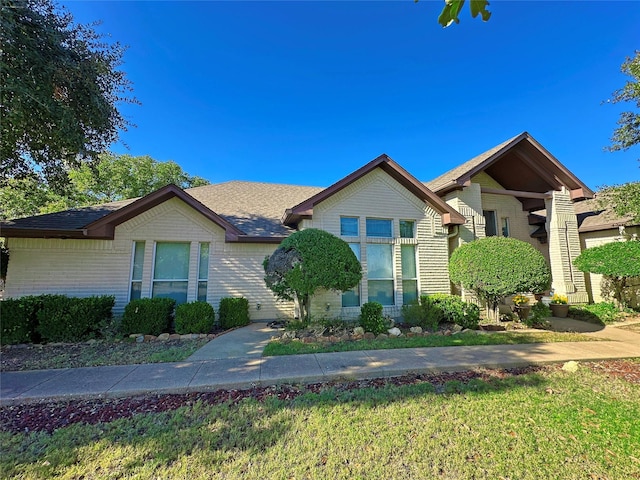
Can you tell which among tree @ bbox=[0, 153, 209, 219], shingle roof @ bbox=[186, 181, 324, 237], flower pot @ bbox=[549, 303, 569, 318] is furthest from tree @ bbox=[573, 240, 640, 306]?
tree @ bbox=[0, 153, 209, 219]

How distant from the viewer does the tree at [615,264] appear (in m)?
9.60

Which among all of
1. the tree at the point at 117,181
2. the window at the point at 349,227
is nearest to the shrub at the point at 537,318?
the window at the point at 349,227

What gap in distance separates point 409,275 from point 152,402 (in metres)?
8.23

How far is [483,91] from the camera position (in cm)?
1295

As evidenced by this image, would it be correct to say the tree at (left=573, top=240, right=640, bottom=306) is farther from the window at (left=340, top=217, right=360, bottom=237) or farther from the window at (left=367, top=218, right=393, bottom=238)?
the window at (left=340, top=217, right=360, bottom=237)

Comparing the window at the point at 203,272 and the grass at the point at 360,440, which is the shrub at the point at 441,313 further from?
the window at the point at 203,272

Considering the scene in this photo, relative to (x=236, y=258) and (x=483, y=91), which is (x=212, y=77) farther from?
(x=483, y=91)

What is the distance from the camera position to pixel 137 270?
8.95 metres

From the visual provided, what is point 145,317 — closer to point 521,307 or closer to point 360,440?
point 360,440

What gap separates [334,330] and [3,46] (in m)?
10.3

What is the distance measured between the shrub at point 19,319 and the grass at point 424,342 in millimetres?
6302

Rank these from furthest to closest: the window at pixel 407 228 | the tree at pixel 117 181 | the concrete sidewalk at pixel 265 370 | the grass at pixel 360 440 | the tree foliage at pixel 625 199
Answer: the tree at pixel 117 181
the window at pixel 407 228
the tree foliage at pixel 625 199
the concrete sidewalk at pixel 265 370
the grass at pixel 360 440

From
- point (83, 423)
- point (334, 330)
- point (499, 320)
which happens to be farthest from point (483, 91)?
point (83, 423)

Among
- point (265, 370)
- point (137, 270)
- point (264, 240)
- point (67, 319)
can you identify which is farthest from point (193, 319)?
point (265, 370)
